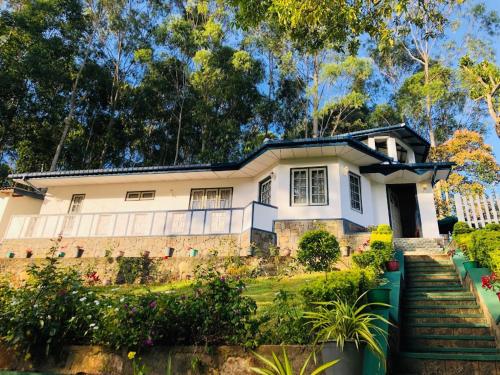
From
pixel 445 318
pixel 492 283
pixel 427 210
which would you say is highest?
pixel 427 210

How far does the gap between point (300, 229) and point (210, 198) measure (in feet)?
16.4

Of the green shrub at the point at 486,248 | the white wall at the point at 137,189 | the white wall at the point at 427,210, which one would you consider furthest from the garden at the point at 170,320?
the white wall at the point at 427,210

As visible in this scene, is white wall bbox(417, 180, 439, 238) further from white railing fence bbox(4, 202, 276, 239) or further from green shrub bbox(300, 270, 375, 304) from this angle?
green shrub bbox(300, 270, 375, 304)

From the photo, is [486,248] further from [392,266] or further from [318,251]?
[318,251]

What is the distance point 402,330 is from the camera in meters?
5.82

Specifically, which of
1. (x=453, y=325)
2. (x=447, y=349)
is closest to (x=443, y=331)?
(x=453, y=325)

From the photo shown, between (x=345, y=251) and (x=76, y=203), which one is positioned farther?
(x=76, y=203)

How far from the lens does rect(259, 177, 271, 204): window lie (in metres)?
14.2

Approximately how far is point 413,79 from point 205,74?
16.5 m

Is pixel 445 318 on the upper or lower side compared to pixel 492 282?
lower

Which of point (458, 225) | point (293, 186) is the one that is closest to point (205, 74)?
point (293, 186)

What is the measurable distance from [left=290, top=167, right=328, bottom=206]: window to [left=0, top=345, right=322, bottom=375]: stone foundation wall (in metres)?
9.16

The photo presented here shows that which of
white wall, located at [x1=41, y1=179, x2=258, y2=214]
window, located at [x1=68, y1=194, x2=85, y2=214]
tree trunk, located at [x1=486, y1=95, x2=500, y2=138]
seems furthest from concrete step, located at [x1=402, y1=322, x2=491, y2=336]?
window, located at [x1=68, y1=194, x2=85, y2=214]

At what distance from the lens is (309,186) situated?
13.2 m
